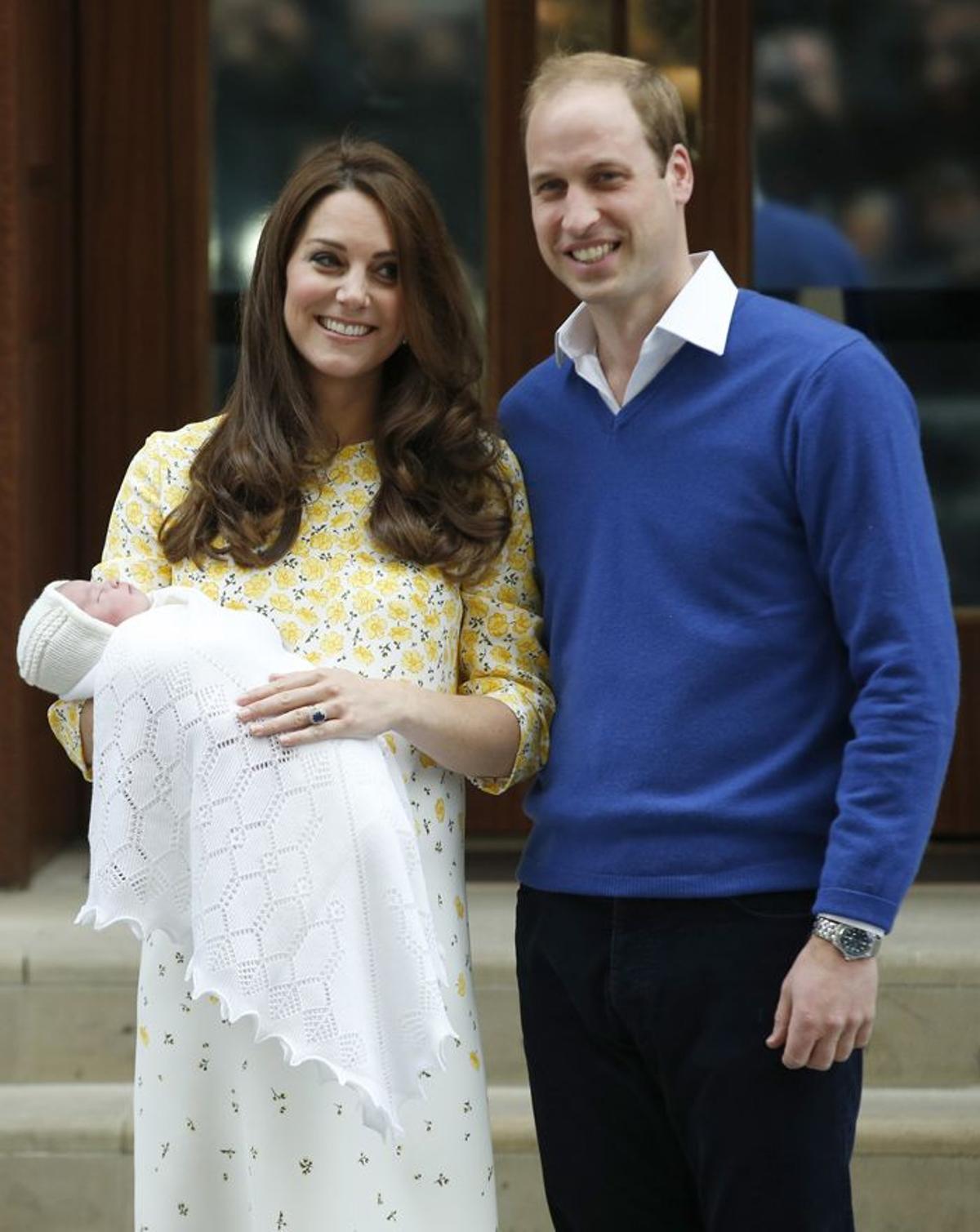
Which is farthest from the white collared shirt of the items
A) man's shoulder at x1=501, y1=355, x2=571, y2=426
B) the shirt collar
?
man's shoulder at x1=501, y1=355, x2=571, y2=426

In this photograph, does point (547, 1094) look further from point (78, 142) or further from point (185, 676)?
point (78, 142)

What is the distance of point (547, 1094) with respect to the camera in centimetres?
321

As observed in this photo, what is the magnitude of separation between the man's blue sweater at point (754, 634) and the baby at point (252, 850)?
1.01 feet

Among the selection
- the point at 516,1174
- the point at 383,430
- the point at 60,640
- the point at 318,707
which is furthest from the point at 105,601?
the point at 516,1174

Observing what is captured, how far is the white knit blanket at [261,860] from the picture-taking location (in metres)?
2.91

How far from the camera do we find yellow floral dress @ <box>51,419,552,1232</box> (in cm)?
319

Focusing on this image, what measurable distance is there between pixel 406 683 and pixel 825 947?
69cm

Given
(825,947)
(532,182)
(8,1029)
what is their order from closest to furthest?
(825,947)
(532,182)
(8,1029)

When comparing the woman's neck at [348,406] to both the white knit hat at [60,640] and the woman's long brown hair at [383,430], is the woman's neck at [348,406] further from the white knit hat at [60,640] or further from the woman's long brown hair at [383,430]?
the white knit hat at [60,640]

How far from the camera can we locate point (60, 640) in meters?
3.04

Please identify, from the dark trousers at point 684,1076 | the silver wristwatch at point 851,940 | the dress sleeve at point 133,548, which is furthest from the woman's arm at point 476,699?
the silver wristwatch at point 851,940

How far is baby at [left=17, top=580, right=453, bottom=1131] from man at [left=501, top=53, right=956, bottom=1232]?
29 centimetres

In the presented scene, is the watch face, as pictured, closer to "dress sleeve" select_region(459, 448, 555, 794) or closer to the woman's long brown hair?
"dress sleeve" select_region(459, 448, 555, 794)

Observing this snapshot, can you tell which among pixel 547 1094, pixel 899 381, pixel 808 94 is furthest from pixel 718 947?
pixel 808 94
